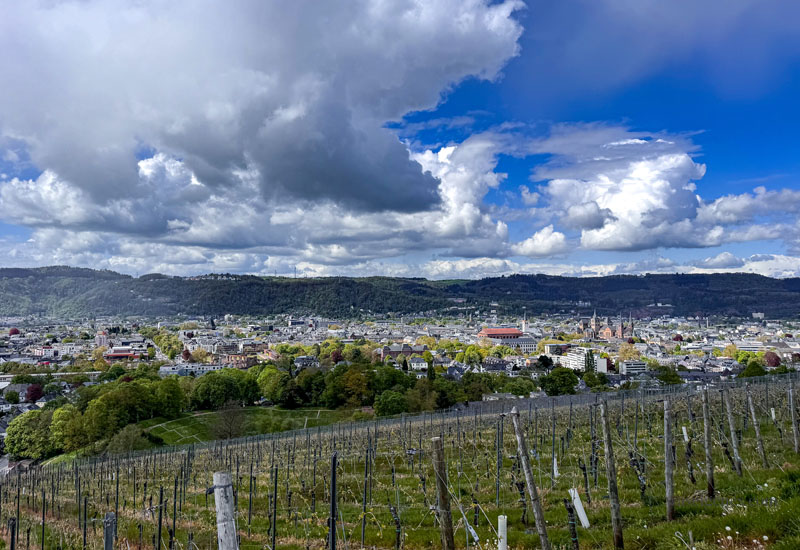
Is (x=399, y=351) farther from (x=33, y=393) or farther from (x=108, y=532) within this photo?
(x=108, y=532)

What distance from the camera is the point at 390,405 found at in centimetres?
4344

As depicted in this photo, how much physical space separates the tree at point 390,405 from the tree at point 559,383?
19.9m

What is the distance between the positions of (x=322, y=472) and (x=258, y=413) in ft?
121

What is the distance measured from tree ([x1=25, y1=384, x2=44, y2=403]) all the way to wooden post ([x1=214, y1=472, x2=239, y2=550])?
74512mm

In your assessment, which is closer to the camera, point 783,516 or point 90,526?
point 783,516

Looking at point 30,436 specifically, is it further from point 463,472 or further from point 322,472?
point 463,472

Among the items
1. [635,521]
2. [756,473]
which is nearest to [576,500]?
[635,521]

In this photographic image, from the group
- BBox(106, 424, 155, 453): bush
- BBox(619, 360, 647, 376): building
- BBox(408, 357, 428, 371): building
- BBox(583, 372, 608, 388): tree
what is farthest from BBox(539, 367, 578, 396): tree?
BBox(106, 424, 155, 453): bush

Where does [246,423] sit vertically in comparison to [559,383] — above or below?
below

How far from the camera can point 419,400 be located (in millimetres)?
45594

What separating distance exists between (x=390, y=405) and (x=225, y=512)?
4084 centimetres

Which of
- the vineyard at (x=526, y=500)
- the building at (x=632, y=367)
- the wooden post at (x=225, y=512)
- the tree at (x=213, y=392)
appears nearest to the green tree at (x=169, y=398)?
the tree at (x=213, y=392)

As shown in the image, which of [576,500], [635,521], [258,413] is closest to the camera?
[576,500]

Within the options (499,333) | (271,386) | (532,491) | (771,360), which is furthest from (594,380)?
(499,333)
